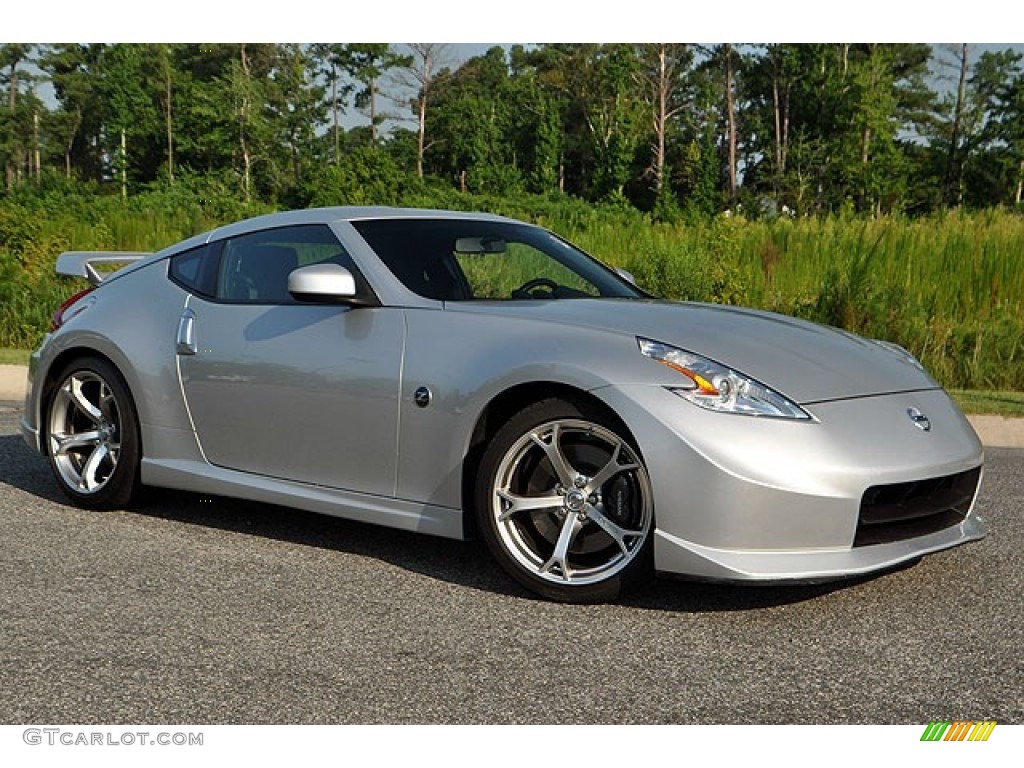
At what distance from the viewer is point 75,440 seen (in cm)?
650

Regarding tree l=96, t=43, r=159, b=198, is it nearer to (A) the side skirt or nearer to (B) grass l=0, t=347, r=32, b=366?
(B) grass l=0, t=347, r=32, b=366

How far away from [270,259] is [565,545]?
2.16m

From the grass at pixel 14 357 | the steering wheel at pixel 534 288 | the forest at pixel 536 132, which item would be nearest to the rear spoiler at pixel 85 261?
the steering wheel at pixel 534 288

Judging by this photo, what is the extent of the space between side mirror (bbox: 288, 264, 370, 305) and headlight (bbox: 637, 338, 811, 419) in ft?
4.57

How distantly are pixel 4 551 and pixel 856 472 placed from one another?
11.7 feet

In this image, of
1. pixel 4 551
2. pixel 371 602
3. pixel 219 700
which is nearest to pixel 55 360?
pixel 4 551

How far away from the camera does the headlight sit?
4.54 metres

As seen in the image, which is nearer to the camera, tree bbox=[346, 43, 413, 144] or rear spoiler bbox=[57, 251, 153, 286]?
rear spoiler bbox=[57, 251, 153, 286]

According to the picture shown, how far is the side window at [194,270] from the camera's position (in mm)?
6176

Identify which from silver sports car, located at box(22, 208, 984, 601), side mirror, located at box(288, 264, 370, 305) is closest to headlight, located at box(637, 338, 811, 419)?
silver sports car, located at box(22, 208, 984, 601)

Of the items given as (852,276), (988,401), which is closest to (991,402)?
(988,401)

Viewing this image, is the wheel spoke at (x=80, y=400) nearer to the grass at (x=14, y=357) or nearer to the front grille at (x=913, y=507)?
the front grille at (x=913, y=507)
